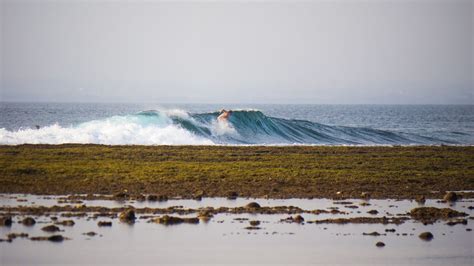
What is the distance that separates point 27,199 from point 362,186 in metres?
12.1

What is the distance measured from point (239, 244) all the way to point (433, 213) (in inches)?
291

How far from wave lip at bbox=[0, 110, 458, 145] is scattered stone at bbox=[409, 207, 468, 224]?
24.8 m

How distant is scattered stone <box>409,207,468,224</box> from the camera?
21859 millimetres

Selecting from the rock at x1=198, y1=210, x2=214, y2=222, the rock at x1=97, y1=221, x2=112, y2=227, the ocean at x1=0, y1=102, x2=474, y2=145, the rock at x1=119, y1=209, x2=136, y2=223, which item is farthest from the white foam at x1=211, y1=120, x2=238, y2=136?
the rock at x1=97, y1=221, x2=112, y2=227

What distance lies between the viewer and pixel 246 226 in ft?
64.2

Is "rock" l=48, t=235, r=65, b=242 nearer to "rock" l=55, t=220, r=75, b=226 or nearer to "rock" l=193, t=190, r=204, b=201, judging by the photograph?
"rock" l=55, t=220, r=75, b=226

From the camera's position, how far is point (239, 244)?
17.7m

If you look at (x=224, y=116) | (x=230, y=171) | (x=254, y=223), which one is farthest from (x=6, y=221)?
(x=224, y=116)

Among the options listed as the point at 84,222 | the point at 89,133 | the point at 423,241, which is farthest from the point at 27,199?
the point at 89,133

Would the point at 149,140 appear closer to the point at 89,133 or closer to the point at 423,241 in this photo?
the point at 89,133

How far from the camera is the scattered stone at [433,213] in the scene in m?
21.9

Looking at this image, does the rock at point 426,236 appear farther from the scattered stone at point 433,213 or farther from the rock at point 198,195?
the rock at point 198,195

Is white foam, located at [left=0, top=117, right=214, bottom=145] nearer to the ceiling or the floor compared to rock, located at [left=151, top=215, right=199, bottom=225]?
nearer to the ceiling

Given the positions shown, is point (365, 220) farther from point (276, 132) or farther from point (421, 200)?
point (276, 132)
